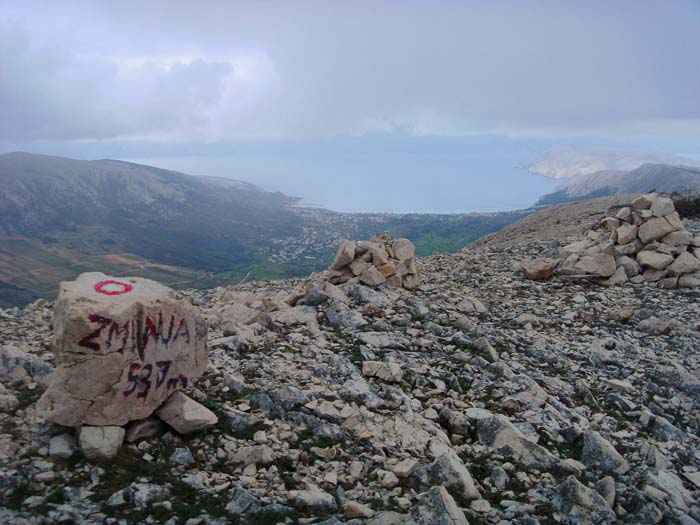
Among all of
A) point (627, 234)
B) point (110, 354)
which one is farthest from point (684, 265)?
point (110, 354)

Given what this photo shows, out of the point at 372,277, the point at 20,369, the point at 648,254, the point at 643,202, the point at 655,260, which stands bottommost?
the point at 20,369

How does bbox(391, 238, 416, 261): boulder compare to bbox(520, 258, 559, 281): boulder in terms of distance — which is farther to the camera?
bbox(520, 258, 559, 281): boulder

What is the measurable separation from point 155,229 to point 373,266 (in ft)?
448

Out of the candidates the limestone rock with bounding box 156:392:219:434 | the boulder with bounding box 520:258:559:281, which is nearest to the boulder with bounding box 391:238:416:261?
the boulder with bounding box 520:258:559:281

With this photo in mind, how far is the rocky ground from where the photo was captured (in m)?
5.72

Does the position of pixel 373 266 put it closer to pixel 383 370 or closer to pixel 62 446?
pixel 383 370

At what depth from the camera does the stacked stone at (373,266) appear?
1478cm

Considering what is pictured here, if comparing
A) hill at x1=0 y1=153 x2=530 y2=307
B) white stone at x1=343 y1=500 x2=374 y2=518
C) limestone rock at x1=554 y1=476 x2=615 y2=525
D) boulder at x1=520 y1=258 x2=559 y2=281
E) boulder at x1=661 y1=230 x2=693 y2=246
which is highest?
boulder at x1=661 y1=230 x2=693 y2=246

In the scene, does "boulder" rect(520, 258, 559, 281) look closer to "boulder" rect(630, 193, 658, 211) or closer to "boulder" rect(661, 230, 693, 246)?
"boulder" rect(661, 230, 693, 246)

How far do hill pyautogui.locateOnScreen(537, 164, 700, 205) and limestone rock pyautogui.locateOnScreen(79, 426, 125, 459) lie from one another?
120 m

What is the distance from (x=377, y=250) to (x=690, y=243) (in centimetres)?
1167

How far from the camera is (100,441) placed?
6211 millimetres

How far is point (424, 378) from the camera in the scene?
30.1ft

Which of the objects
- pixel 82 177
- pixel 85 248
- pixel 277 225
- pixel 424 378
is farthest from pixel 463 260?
pixel 82 177
